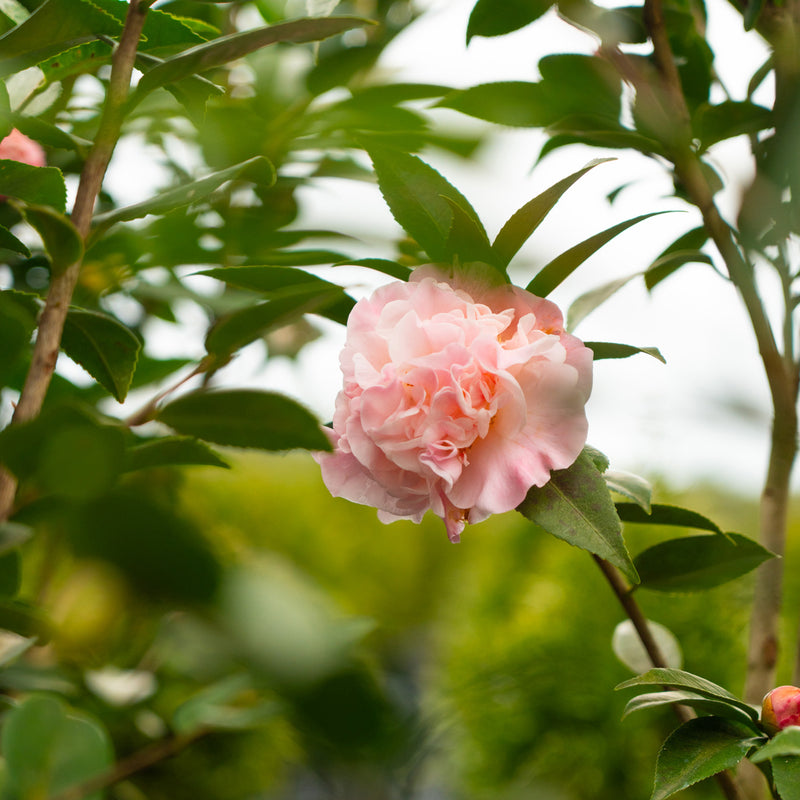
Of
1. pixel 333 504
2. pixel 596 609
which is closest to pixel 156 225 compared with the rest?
pixel 596 609

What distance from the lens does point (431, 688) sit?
5.65 ft

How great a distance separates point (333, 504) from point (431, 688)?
29.8 inches

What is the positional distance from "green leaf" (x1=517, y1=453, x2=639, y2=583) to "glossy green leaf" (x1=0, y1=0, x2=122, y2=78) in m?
0.21

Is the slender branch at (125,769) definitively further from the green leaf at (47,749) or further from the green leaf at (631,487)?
the green leaf at (631,487)

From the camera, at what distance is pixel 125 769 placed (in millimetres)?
420

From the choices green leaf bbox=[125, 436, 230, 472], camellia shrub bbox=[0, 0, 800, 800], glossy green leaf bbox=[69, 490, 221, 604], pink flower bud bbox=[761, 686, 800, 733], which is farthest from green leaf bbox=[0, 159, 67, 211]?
pink flower bud bbox=[761, 686, 800, 733]

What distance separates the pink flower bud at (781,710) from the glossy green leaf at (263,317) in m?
0.22

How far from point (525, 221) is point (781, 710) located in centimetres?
20

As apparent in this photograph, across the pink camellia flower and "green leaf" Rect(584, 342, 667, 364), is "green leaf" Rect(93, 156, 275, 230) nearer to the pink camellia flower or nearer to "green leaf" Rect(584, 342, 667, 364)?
"green leaf" Rect(584, 342, 667, 364)

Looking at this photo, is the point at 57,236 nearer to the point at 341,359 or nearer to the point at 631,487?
the point at 341,359

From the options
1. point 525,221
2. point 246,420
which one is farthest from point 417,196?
point 246,420

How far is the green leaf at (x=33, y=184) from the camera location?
256 millimetres

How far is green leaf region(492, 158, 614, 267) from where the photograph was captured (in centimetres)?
27

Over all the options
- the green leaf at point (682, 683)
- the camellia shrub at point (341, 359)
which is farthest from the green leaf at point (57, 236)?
the green leaf at point (682, 683)
